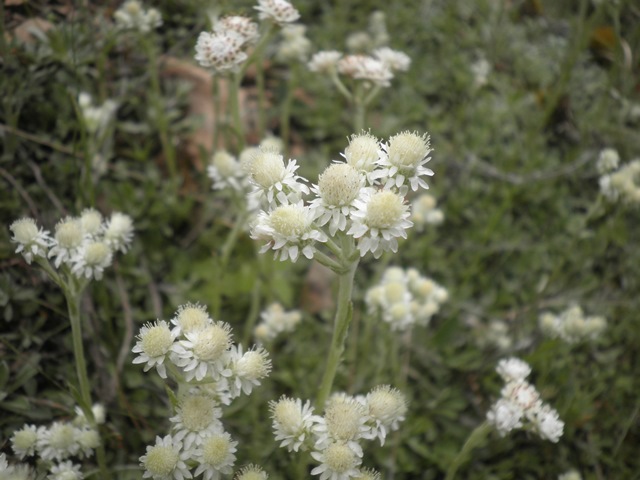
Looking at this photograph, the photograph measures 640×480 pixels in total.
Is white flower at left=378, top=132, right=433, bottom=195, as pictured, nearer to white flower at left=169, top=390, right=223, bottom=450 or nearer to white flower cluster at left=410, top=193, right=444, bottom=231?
white flower at left=169, top=390, right=223, bottom=450

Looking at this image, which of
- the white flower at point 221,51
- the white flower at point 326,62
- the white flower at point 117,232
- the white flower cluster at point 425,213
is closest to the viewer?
the white flower at point 117,232

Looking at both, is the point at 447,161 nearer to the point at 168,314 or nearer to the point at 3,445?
the point at 168,314

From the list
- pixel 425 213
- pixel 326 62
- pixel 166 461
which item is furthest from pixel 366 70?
pixel 166 461

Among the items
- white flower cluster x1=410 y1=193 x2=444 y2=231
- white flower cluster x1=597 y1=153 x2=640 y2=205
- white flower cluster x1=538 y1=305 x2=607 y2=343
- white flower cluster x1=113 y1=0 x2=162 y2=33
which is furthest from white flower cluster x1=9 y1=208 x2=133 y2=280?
white flower cluster x1=597 y1=153 x2=640 y2=205

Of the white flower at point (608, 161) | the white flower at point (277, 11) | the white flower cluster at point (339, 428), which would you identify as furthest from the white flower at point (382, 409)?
the white flower at point (608, 161)

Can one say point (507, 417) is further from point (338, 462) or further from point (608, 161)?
point (608, 161)

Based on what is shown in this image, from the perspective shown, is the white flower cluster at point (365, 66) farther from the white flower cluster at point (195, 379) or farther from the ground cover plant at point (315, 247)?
the white flower cluster at point (195, 379)

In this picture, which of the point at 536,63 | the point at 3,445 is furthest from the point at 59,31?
the point at 536,63
